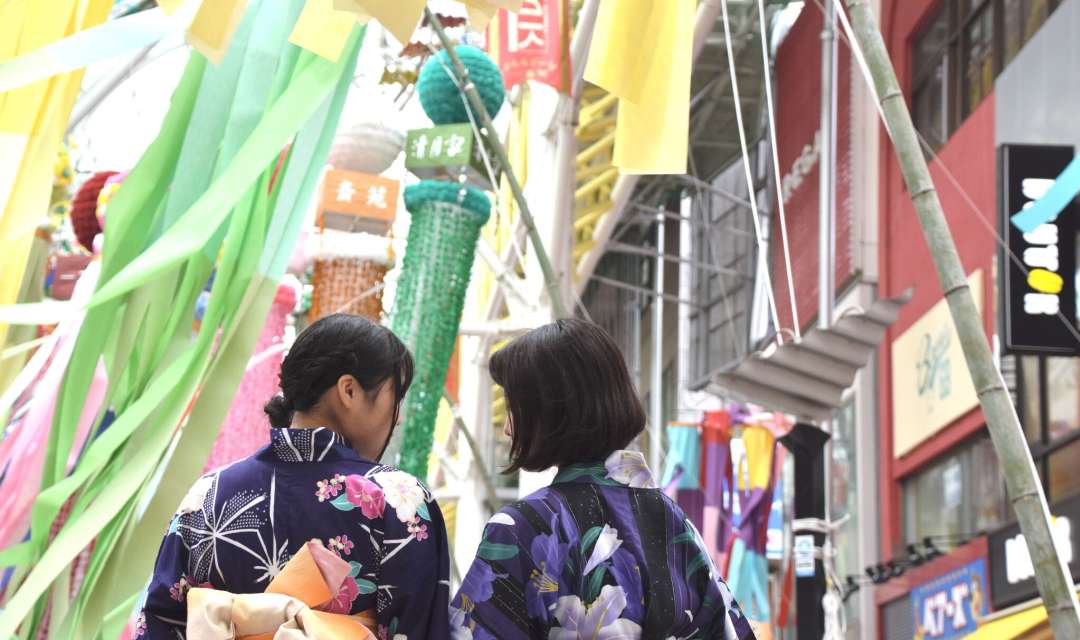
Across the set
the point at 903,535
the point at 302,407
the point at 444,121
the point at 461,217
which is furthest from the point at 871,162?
the point at 302,407

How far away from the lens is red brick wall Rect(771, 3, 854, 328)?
16.1 metres

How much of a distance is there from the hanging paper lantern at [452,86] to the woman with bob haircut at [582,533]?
5913mm

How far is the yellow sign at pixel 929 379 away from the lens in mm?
12758

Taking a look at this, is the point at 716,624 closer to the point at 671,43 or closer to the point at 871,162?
the point at 671,43

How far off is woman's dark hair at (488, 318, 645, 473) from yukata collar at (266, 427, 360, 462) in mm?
307

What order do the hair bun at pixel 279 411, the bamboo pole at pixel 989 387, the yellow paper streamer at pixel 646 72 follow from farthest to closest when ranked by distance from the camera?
the yellow paper streamer at pixel 646 72
the bamboo pole at pixel 989 387
the hair bun at pixel 279 411

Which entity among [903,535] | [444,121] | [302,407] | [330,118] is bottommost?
[903,535]

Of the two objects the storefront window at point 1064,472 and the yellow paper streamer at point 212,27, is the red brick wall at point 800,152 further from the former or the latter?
the yellow paper streamer at point 212,27

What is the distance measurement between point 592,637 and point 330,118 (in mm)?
2189

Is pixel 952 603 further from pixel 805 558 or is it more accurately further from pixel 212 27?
pixel 212 27

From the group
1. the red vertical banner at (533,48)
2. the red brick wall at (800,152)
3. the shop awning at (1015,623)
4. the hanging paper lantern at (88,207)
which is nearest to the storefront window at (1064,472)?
the shop awning at (1015,623)

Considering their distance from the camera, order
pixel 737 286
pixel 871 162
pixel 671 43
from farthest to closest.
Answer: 1. pixel 737 286
2. pixel 871 162
3. pixel 671 43

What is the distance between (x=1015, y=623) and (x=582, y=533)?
→ 28.6 feet

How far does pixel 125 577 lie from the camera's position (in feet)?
A: 11.4
